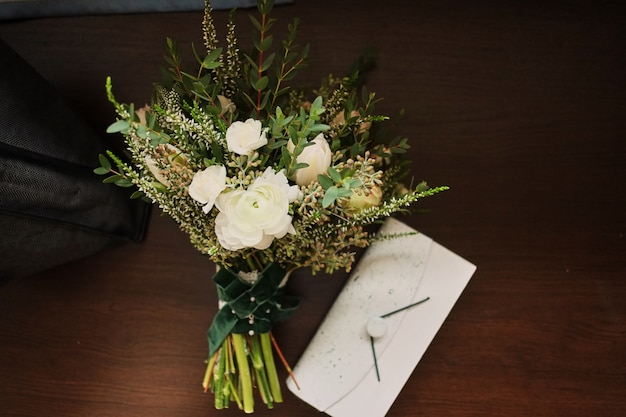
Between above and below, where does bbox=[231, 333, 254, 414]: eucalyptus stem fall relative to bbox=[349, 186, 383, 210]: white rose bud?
below

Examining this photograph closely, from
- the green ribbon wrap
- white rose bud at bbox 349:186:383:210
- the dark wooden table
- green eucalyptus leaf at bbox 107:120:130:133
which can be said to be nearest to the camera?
green eucalyptus leaf at bbox 107:120:130:133

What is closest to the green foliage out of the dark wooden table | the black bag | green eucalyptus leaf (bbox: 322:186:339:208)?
green eucalyptus leaf (bbox: 322:186:339:208)

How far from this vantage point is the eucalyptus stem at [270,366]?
906 millimetres

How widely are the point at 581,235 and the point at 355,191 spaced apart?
1.78 feet

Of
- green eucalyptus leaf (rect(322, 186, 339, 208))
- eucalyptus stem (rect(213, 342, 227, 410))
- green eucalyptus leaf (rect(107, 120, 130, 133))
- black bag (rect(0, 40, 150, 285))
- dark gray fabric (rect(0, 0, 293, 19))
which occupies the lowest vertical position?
eucalyptus stem (rect(213, 342, 227, 410))

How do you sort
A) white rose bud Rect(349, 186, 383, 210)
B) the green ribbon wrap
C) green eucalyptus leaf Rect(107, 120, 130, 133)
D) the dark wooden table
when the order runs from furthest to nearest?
the dark wooden table < the green ribbon wrap < white rose bud Rect(349, 186, 383, 210) < green eucalyptus leaf Rect(107, 120, 130, 133)

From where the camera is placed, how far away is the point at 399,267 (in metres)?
0.96

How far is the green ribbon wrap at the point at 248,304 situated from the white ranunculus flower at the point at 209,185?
23 centimetres

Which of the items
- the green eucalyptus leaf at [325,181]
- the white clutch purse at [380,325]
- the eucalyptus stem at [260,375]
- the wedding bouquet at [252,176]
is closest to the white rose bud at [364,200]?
the wedding bouquet at [252,176]

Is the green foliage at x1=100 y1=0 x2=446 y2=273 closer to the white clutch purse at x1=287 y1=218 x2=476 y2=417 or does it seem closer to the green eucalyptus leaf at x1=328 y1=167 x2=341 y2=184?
the green eucalyptus leaf at x1=328 y1=167 x2=341 y2=184

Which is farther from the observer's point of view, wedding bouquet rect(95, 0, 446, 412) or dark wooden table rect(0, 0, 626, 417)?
dark wooden table rect(0, 0, 626, 417)

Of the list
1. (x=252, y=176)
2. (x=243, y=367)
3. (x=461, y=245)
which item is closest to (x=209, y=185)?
(x=252, y=176)

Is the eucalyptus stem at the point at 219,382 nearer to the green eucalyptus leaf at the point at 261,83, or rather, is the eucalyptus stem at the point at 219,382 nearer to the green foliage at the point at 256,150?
the green foliage at the point at 256,150

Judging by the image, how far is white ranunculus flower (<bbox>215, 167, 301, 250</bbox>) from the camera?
60 cm
